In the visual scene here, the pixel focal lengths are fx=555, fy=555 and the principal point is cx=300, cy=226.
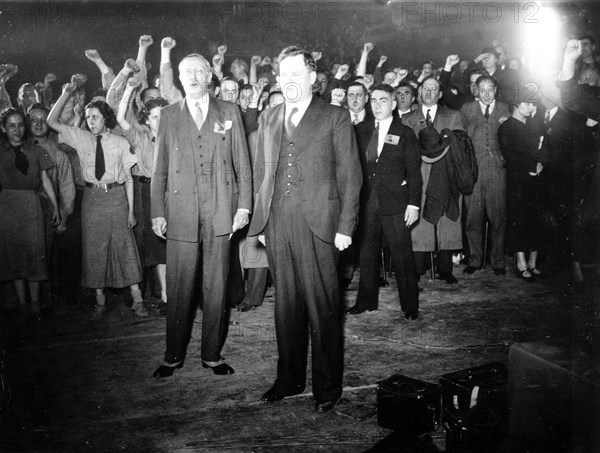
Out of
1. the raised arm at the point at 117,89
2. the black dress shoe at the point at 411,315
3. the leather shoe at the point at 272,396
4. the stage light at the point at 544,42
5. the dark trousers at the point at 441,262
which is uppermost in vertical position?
the stage light at the point at 544,42

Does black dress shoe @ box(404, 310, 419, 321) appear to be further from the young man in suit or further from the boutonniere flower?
the boutonniere flower

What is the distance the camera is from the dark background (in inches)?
352

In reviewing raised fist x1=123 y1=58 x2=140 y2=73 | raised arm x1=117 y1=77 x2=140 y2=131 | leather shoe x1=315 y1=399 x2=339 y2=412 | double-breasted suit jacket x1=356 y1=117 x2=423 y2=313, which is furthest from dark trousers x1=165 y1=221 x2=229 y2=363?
raised fist x1=123 y1=58 x2=140 y2=73

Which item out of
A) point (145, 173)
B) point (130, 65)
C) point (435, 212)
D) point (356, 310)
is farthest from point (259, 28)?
point (356, 310)

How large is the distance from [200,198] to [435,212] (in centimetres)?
338

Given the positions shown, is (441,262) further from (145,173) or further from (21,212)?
(21,212)

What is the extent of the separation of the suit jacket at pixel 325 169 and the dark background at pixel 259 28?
621 cm

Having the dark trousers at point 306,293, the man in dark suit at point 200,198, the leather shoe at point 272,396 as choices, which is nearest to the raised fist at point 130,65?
the man in dark suit at point 200,198

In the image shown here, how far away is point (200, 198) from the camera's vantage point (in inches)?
164

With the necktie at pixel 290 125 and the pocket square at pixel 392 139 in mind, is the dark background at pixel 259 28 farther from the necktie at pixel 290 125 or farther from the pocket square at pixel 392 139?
the necktie at pixel 290 125

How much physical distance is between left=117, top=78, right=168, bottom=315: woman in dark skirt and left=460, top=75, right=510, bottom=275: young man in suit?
3758 millimetres

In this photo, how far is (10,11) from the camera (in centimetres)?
822

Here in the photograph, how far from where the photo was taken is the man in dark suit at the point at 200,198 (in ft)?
13.6

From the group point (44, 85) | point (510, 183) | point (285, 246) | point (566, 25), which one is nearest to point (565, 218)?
point (510, 183)
